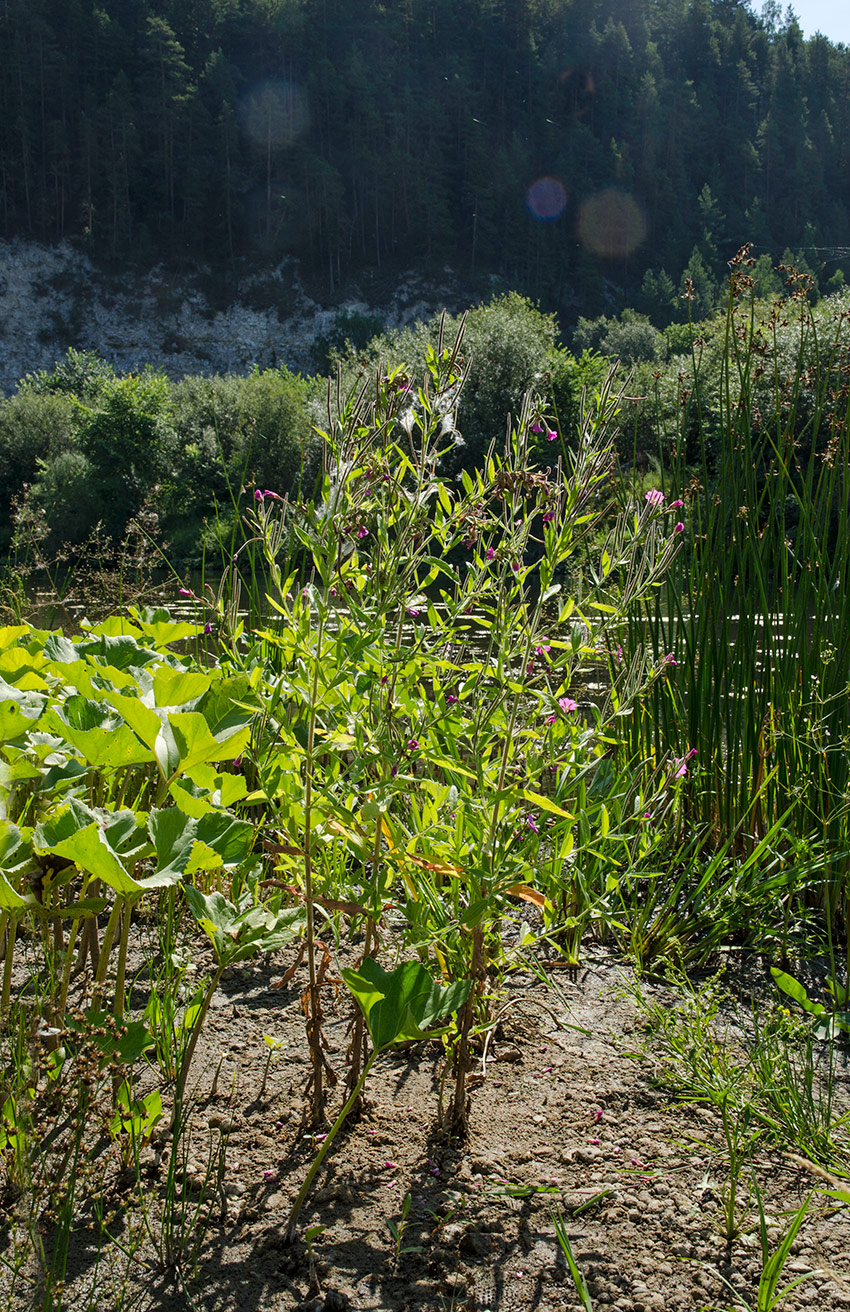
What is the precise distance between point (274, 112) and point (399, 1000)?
77.5 meters

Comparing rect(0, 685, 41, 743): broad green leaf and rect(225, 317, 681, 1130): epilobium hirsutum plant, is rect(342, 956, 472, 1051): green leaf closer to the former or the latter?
rect(225, 317, 681, 1130): epilobium hirsutum plant

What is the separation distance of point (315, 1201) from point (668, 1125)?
566mm

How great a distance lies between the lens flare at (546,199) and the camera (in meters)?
66.8

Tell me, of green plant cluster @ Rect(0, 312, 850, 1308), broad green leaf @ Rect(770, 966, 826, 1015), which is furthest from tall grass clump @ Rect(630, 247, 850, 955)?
broad green leaf @ Rect(770, 966, 826, 1015)

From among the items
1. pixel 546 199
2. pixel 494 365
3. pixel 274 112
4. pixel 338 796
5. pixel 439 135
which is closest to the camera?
pixel 338 796

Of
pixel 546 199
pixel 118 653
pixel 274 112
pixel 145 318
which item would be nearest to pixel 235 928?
pixel 118 653

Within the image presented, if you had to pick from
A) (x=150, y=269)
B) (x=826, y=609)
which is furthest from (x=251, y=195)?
(x=826, y=609)

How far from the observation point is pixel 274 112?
63688 mm

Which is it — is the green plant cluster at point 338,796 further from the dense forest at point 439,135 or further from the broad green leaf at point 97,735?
the dense forest at point 439,135

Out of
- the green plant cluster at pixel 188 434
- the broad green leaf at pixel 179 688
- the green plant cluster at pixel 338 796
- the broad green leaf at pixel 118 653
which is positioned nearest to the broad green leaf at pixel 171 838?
the green plant cluster at pixel 338 796

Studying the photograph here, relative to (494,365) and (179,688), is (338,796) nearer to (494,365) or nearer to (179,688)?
(179,688)

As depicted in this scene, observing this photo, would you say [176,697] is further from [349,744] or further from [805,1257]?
[805,1257]

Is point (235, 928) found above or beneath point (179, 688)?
beneath

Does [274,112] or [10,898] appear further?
[274,112]
